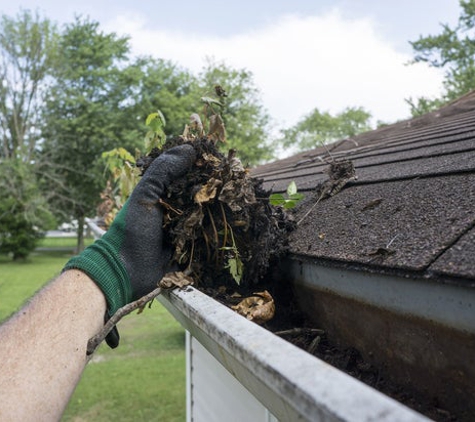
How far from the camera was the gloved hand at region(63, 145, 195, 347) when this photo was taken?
1323 millimetres

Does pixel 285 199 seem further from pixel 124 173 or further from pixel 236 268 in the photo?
pixel 124 173

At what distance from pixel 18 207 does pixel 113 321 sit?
74.6 feet

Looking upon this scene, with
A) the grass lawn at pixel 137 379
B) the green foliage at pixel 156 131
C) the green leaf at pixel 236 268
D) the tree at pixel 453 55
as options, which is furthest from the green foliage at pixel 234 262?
the tree at pixel 453 55

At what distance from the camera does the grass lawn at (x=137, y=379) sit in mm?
6445

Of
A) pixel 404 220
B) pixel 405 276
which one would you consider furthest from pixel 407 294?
pixel 404 220

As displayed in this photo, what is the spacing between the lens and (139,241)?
1.35 meters

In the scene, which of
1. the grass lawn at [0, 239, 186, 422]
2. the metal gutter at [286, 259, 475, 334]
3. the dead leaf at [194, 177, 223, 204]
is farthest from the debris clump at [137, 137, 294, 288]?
the grass lawn at [0, 239, 186, 422]

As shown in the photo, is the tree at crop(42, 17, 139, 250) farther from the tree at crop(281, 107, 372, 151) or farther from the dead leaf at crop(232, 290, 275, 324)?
the dead leaf at crop(232, 290, 275, 324)

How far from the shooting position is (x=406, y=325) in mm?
861

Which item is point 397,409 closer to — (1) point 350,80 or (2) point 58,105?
(2) point 58,105

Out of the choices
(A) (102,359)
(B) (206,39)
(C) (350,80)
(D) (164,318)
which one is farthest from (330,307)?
(C) (350,80)

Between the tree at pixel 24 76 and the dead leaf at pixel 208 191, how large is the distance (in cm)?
2387

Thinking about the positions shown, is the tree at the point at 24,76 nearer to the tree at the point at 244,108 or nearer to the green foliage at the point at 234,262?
the tree at the point at 244,108

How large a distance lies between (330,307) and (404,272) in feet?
1.09
